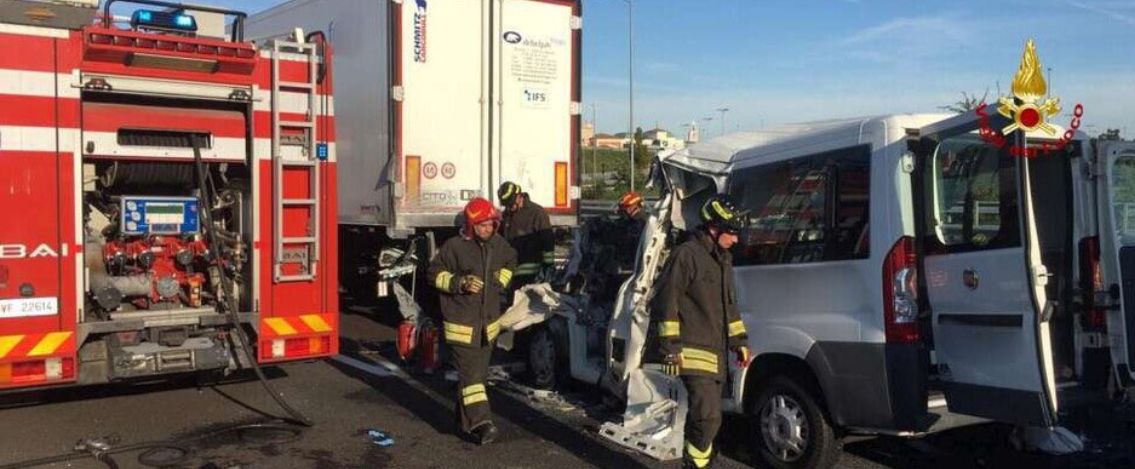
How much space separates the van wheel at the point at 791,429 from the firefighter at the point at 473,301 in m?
1.76

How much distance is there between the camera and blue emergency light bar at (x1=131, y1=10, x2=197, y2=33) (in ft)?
22.5

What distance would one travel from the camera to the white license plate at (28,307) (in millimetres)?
6137

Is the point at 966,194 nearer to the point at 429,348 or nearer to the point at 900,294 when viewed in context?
the point at 900,294

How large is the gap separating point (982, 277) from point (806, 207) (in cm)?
108

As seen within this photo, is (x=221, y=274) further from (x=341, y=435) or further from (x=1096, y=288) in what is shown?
(x=1096, y=288)

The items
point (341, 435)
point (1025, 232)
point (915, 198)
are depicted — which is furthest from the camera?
point (341, 435)


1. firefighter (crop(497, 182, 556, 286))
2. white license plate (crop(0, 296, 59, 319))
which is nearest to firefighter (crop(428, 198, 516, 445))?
firefighter (crop(497, 182, 556, 286))

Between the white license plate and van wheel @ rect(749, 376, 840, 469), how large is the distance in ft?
14.3

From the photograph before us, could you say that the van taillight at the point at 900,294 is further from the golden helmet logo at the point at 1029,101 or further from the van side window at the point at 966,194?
the golden helmet logo at the point at 1029,101

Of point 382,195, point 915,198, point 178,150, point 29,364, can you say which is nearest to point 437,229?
point 382,195

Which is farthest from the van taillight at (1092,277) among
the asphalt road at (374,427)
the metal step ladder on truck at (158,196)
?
the metal step ladder on truck at (158,196)

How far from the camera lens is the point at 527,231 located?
8.84 metres

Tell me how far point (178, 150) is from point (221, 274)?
0.93 metres

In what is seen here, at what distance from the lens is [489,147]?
435 inches
